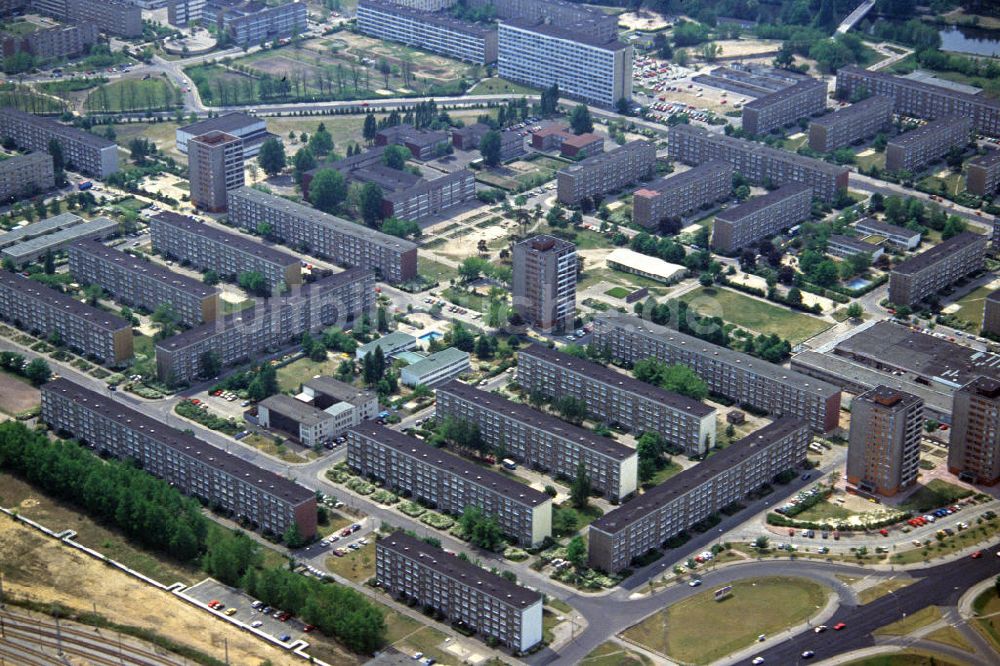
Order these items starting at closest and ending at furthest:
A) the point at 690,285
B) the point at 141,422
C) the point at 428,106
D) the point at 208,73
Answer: the point at 141,422 < the point at 690,285 < the point at 428,106 < the point at 208,73

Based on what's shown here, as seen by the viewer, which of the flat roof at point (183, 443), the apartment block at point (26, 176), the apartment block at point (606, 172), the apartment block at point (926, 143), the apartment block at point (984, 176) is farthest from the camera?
the apartment block at point (926, 143)

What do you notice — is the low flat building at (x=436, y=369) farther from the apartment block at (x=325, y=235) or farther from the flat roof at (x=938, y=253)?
the flat roof at (x=938, y=253)

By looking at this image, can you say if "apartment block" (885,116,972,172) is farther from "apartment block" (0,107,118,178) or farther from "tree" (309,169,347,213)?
"apartment block" (0,107,118,178)

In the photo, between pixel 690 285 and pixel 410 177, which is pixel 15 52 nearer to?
pixel 410 177

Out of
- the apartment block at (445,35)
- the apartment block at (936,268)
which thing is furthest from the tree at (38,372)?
the apartment block at (445,35)

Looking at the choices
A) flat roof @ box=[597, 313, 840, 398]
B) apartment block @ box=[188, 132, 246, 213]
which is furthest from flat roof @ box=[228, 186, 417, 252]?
flat roof @ box=[597, 313, 840, 398]

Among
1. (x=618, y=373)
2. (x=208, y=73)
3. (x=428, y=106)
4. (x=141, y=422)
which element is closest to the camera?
(x=141, y=422)

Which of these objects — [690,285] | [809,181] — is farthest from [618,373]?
[809,181]

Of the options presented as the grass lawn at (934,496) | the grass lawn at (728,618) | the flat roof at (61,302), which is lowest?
the grass lawn at (728,618)
